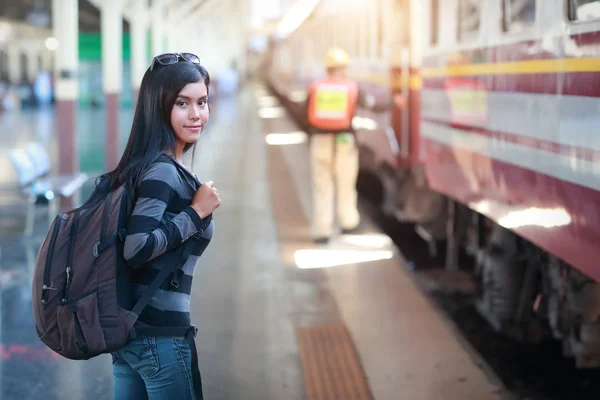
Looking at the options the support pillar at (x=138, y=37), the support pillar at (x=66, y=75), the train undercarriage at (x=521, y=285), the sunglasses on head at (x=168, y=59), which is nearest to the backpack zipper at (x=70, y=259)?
the sunglasses on head at (x=168, y=59)

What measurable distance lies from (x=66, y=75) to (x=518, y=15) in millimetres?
7616

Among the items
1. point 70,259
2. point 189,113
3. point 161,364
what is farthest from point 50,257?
point 189,113

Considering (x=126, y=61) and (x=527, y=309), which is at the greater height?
(x=126, y=61)

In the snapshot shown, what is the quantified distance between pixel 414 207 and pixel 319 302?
9.14 feet

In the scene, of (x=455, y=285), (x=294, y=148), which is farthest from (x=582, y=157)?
(x=294, y=148)

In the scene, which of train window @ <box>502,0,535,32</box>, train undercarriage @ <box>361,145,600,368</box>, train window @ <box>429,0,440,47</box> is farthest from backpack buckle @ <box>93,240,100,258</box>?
train window @ <box>429,0,440,47</box>

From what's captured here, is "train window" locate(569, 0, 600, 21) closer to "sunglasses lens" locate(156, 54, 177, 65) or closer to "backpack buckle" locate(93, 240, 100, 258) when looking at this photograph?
"sunglasses lens" locate(156, 54, 177, 65)

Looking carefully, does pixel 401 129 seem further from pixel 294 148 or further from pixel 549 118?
pixel 294 148

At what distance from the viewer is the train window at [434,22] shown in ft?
26.8

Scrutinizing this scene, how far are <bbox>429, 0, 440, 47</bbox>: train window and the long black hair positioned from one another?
5446mm

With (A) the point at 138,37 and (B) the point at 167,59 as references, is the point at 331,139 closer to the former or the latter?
(B) the point at 167,59

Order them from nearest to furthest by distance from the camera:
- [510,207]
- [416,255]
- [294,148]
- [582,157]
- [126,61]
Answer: [582,157]
[510,207]
[416,255]
[294,148]
[126,61]

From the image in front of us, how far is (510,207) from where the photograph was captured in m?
5.58

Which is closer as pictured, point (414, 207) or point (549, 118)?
point (549, 118)
